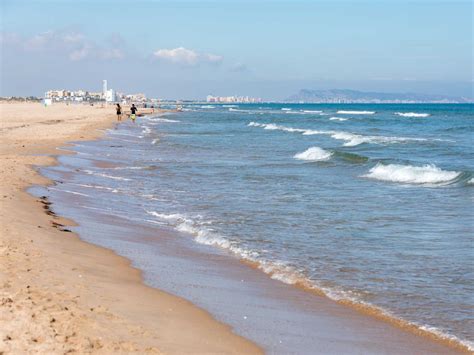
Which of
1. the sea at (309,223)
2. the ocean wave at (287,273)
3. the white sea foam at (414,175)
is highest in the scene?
the white sea foam at (414,175)

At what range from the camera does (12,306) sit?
6023 mm

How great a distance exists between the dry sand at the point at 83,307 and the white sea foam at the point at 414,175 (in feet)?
45.1

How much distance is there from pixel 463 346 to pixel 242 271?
3.53 metres

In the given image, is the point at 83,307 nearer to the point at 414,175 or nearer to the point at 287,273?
the point at 287,273

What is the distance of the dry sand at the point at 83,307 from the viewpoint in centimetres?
545

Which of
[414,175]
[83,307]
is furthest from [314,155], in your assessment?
[83,307]

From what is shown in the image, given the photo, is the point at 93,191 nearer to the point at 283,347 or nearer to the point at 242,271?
the point at 242,271

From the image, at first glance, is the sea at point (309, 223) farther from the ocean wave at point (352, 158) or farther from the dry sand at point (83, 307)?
the ocean wave at point (352, 158)

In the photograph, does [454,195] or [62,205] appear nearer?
[62,205]

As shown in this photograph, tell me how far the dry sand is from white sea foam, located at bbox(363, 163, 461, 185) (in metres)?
13.7

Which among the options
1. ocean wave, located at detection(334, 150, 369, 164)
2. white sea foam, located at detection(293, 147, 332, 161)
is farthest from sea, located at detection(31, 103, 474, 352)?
white sea foam, located at detection(293, 147, 332, 161)

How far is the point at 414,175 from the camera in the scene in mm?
21812

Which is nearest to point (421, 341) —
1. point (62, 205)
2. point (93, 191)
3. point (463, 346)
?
point (463, 346)

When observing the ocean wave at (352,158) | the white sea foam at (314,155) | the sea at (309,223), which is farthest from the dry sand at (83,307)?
Result: the white sea foam at (314,155)
